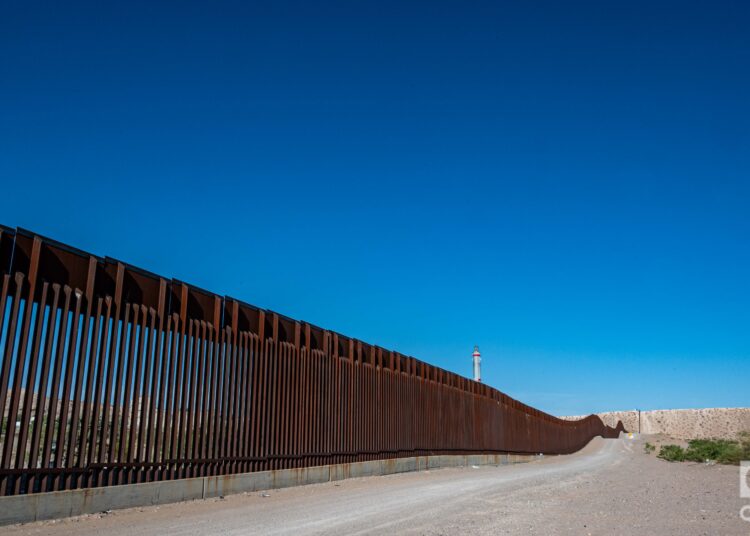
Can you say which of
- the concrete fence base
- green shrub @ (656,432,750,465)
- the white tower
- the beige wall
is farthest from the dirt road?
the beige wall

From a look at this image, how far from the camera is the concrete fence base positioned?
8.95 meters

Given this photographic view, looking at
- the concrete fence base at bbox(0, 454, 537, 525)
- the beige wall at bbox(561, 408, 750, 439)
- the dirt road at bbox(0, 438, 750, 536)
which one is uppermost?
the beige wall at bbox(561, 408, 750, 439)

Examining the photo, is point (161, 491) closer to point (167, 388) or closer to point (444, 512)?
point (167, 388)

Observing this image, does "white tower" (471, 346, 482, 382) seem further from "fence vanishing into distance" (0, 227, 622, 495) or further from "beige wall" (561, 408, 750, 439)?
"beige wall" (561, 408, 750, 439)

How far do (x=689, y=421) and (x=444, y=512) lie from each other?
357 feet

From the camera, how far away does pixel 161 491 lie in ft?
37.0

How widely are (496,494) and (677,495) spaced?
12.7 ft

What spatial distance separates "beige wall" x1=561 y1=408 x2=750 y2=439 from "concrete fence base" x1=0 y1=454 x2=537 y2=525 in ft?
270

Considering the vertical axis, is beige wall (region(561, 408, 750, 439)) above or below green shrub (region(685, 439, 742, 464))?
above

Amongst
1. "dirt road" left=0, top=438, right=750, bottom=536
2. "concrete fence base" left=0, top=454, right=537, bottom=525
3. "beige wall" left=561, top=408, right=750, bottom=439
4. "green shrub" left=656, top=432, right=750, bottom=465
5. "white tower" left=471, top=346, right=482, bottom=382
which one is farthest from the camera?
"beige wall" left=561, top=408, right=750, bottom=439

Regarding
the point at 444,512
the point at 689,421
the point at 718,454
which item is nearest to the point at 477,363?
the point at 718,454

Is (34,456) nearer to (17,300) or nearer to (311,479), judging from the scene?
(17,300)

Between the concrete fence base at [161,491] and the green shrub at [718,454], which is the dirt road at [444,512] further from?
the green shrub at [718,454]

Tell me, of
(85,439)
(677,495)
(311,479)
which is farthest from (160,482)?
(677,495)
